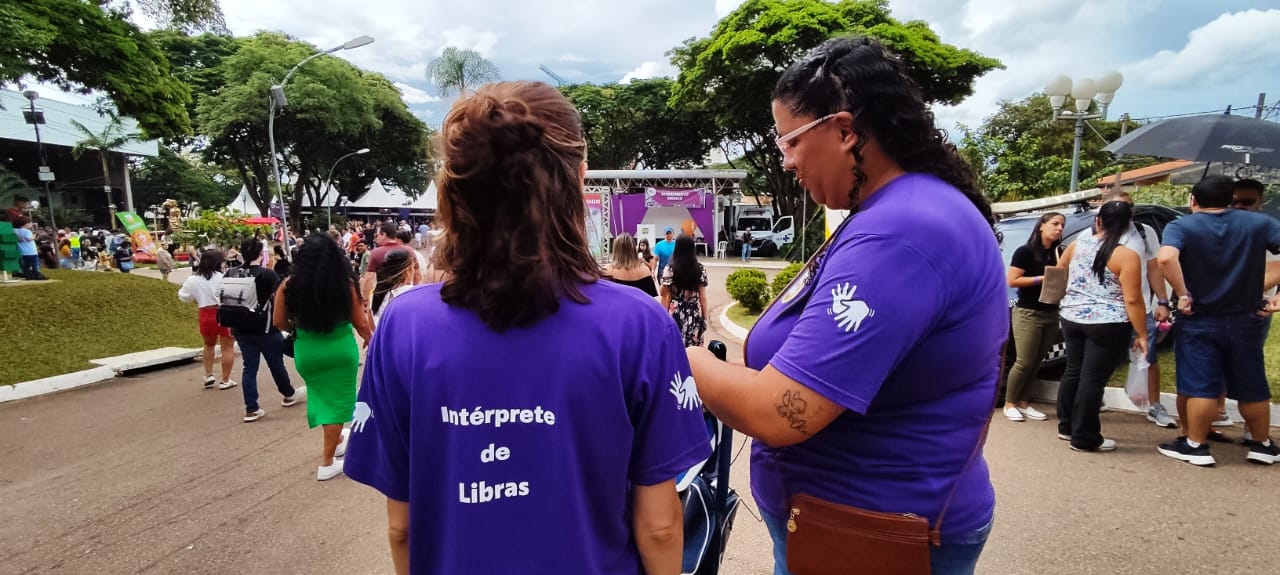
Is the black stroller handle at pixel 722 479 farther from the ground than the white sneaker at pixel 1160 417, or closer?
farther from the ground

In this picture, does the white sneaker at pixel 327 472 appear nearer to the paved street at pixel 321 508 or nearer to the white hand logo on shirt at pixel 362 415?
the paved street at pixel 321 508

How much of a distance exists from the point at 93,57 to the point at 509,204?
1055 cm

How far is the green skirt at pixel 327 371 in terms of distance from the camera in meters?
4.00

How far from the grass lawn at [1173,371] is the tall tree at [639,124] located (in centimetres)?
2540

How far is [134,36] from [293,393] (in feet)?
22.6

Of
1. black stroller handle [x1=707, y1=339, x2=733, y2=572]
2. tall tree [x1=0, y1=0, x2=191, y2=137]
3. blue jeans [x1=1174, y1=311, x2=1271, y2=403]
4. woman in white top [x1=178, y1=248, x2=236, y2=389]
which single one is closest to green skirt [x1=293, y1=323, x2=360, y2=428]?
woman in white top [x1=178, y1=248, x2=236, y2=389]

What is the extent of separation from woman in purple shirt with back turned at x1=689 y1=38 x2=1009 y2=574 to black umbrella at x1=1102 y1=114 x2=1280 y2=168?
5346mm

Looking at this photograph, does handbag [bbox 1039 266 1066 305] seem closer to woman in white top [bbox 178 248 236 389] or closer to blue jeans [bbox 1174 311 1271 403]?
blue jeans [bbox 1174 311 1271 403]

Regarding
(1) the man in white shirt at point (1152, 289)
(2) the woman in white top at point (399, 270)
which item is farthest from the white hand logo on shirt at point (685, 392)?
(1) the man in white shirt at point (1152, 289)

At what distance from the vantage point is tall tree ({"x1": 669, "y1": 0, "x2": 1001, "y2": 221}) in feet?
69.9

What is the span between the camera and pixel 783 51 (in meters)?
22.0

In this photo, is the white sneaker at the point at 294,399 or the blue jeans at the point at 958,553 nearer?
the blue jeans at the point at 958,553

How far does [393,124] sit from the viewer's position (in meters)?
36.6

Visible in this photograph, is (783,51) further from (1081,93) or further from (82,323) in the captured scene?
(82,323)
